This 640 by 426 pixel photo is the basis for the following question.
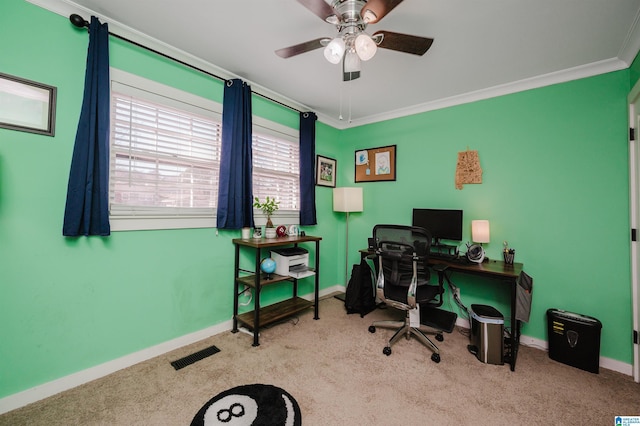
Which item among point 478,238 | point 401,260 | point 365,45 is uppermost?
point 365,45

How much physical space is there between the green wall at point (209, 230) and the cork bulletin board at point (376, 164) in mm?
174

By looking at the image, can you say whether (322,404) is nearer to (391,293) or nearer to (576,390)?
(391,293)

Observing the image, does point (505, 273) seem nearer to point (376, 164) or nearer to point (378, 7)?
point (376, 164)

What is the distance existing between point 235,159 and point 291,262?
1226 millimetres

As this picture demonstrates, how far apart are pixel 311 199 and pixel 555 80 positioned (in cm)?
279

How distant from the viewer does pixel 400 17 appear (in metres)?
1.74

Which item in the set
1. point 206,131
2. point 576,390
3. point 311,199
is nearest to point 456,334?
point 576,390

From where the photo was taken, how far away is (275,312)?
8.79 feet

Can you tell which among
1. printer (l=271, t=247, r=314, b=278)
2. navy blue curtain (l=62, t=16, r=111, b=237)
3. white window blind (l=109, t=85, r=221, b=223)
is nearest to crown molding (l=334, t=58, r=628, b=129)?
printer (l=271, t=247, r=314, b=278)

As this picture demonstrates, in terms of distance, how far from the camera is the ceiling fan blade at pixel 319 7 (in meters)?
1.30

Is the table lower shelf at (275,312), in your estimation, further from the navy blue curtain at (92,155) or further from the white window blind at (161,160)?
the navy blue curtain at (92,155)

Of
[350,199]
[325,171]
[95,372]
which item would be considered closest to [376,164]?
[350,199]

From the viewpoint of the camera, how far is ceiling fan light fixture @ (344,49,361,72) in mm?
1648

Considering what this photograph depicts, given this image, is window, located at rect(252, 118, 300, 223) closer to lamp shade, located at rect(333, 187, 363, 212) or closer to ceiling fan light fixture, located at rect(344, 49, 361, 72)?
lamp shade, located at rect(333, 187, 363, 212)
